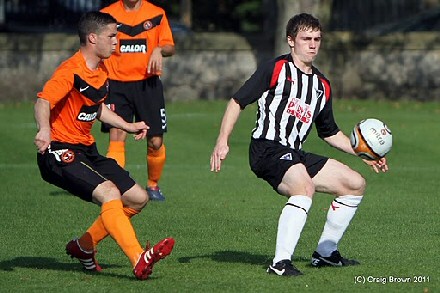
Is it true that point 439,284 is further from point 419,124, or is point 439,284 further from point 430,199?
point 419,124

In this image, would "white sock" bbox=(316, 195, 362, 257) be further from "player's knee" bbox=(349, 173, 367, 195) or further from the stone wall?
the stone wall

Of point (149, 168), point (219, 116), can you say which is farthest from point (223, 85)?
point (149, 168)

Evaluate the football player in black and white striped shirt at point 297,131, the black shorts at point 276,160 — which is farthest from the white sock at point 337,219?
the black shorts at point 276,160

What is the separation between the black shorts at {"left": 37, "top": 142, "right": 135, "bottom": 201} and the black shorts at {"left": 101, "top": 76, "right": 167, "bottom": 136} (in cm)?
429

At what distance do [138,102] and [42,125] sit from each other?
4934mm

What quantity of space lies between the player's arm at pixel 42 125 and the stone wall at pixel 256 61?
17267mm

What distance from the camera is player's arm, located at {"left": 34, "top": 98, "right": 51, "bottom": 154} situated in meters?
7.94

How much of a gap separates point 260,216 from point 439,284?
3.83 meters

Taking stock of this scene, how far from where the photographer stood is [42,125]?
317 inches

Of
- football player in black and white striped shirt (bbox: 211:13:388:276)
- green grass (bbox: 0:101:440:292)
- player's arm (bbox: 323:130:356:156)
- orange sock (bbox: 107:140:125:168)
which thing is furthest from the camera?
orange sock (bbox: 107:140:125:168)

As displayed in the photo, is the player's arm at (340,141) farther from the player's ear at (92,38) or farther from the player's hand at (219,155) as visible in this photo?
the player's ear at (92,38)

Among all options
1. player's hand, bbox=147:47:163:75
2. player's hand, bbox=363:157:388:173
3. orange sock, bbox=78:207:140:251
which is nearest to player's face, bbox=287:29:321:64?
player's hand, bbox=363:157:388:173

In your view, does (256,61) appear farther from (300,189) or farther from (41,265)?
(300,189)

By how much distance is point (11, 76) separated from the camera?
993 inches
